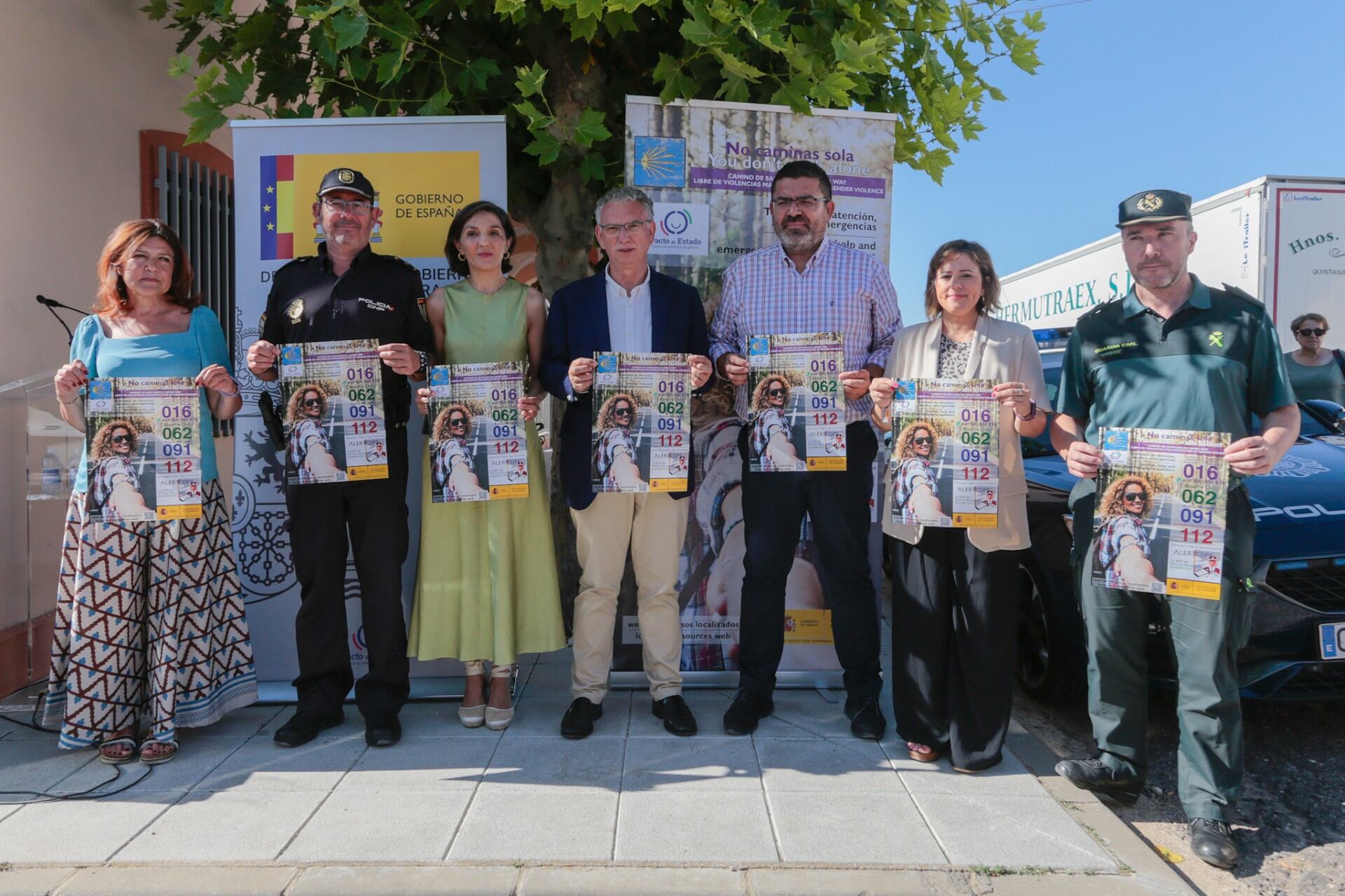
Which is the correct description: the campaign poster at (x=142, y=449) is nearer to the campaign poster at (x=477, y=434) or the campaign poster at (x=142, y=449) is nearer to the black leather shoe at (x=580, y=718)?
the campaign poster at (x=477, y=434)

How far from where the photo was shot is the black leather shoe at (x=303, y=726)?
402cm

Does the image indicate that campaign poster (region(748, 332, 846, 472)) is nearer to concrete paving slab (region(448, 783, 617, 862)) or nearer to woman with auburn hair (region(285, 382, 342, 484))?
concrete paving slab (region(448, 783, 617, 862))

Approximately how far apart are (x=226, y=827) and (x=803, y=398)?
2705 mm

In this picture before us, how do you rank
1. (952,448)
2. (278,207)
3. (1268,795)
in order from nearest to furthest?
(952,448)
(1268,795)
(278,207)

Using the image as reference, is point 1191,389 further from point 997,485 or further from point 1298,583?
point 1298,583

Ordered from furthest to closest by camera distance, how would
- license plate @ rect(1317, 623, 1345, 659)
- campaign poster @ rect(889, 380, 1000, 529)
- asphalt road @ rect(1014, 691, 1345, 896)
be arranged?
license plate @ rect(1317, 623, 1345, 659)
campaign poster @ rect(889, 380, 1000, 529)
asphalt road @ rect(1014, 691, 1345, 896)

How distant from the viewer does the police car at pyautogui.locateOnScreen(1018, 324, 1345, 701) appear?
3871mm

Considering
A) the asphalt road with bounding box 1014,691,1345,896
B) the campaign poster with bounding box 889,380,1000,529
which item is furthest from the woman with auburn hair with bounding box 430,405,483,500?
the asphalt road with bounding box 1014,691,1345,896

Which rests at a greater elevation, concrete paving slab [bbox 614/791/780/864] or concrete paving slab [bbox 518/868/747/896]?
concrete paving slab [bbox 614/791/780/864]

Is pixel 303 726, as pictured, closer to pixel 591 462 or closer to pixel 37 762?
pixel 37 762

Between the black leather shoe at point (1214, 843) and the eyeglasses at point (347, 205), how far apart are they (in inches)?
161

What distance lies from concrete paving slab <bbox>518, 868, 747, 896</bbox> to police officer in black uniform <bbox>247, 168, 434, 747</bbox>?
1393 mm

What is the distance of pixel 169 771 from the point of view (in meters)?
3.77

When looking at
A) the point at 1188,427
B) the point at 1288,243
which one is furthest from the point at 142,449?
the point at 1288,243
